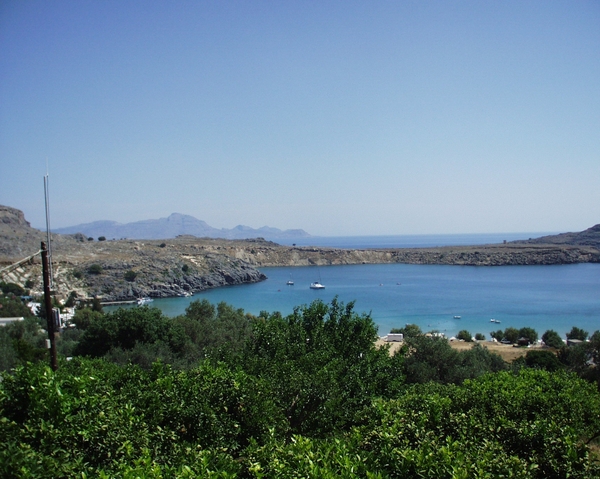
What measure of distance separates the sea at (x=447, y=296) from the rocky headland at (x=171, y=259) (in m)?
4.93

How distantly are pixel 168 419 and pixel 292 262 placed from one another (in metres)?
119

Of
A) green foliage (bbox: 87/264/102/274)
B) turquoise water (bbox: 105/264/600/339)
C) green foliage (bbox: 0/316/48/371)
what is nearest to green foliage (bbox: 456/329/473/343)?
turquoise water (bbox: 105/264/600/339)

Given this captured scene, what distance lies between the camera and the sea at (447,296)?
164 feet

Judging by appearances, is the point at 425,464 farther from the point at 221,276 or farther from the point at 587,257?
the point at 587,257

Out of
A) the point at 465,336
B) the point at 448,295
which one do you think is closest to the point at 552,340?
the point at 465,336

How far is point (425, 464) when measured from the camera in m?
5.64

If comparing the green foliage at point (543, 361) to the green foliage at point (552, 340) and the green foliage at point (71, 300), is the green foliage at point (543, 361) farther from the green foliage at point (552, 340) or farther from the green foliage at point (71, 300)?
the green foliage at point (71, 300)

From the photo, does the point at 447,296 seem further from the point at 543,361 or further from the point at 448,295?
the point at 543,361

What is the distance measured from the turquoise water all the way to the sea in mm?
99

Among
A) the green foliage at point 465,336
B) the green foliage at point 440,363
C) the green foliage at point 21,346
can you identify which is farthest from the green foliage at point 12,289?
the green foliage at point 440,363

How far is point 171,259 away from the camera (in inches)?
3278

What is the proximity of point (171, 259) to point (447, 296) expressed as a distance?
49.5m

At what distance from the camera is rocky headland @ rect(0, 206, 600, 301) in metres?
62.6

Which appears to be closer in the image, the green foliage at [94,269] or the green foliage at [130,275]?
the green foliage at [94,269]
